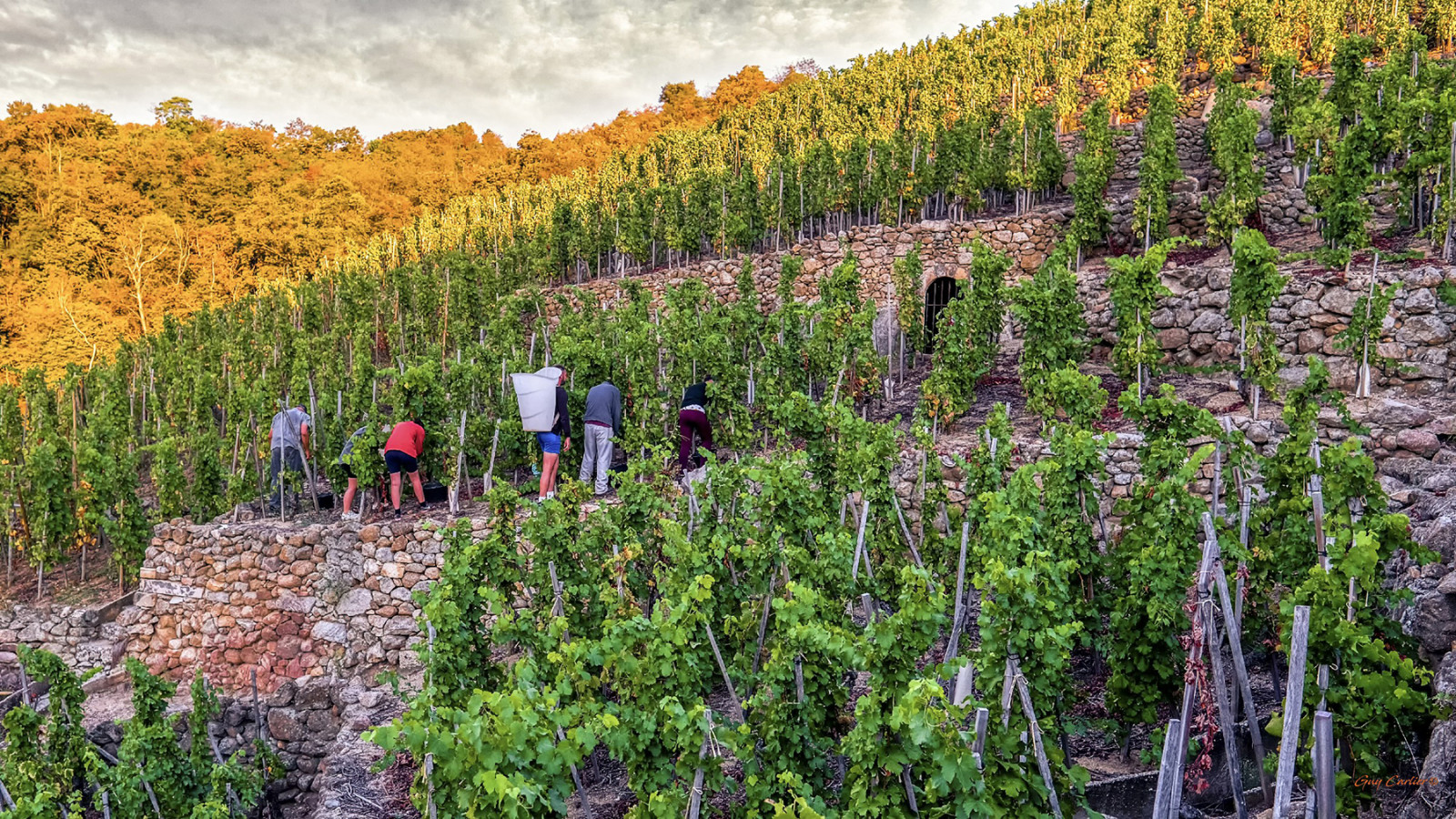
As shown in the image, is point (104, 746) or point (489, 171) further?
point (489, 171)

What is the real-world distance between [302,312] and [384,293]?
1631 millimetres

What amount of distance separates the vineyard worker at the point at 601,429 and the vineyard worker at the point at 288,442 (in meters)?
3.42

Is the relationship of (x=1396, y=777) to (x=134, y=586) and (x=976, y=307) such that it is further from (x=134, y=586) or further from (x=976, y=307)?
(x=134, y=586)

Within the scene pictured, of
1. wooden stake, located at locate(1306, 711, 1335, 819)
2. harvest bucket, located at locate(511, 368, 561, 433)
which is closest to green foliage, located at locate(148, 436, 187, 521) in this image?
harvest bucket, located at locate(511, 368, 561, 433)

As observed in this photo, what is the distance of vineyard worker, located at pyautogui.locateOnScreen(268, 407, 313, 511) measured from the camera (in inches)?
401

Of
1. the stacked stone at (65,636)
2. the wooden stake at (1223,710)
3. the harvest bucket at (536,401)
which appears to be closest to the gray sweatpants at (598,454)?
the harvest bucket at (536,401)

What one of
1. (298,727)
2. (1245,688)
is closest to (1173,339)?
(1245,688)

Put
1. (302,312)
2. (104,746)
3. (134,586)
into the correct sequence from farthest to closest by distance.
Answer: (302,312) < (134,586) < (104,746)

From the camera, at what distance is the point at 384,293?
62.0 feet

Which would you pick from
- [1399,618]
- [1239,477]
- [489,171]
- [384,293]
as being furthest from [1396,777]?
[489,171]

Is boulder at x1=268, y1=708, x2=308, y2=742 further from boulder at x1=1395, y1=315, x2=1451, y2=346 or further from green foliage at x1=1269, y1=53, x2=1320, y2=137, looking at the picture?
green foliage at x1=1269, y1=53, x2=1320, y2=137

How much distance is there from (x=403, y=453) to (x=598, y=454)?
1986 mm

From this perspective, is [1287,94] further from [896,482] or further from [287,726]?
[287,726]

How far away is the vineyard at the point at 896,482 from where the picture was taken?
172 inches
